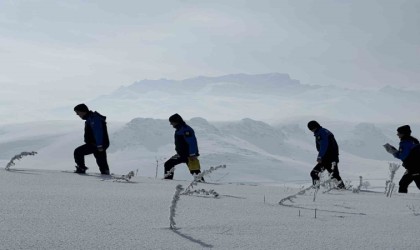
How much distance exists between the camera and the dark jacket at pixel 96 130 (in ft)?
29.4

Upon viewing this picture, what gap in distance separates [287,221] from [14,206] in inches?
67.7

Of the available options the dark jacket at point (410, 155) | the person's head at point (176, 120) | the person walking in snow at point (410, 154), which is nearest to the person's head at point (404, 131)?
the person walking in snow at point (410, 154)

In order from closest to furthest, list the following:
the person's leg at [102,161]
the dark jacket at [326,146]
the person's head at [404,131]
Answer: the person's head at [404,131], the person's leg at [102,161], the dark jacket at [326,146]

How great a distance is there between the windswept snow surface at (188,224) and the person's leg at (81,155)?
4.17 m

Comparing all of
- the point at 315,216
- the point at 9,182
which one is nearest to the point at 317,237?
the point at 315,216

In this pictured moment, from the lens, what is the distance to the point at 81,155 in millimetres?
8836

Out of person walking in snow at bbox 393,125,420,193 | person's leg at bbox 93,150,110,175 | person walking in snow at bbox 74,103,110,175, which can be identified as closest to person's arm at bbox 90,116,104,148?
person walking in snow at bbox 74,103,110,175

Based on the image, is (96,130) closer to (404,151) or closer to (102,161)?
(102,161)

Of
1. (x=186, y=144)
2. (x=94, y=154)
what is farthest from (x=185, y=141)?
(x=94, y=154)

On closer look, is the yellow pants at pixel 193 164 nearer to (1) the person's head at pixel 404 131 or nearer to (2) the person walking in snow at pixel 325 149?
(2) the person walking in snow at pixel 325 149

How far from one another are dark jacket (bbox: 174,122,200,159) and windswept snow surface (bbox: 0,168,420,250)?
4742mm

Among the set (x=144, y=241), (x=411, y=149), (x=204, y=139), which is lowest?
(x=144, y=241)

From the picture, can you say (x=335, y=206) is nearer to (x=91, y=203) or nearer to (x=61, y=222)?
(x=91, y=203)

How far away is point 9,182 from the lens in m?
4.99
